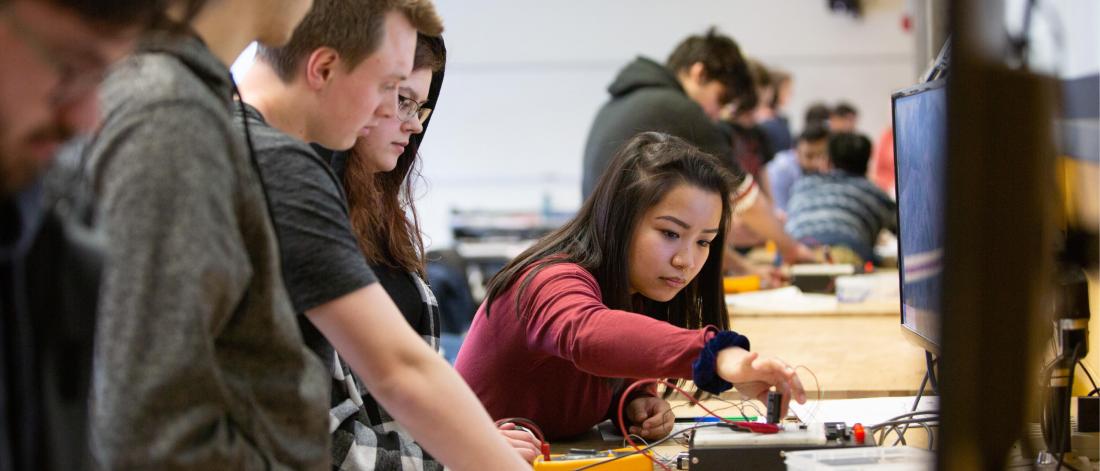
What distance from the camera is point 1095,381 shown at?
5.39 ft

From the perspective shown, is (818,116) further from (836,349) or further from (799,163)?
(836,349)

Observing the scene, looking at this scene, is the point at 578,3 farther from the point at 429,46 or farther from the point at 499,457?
the point at 499,457

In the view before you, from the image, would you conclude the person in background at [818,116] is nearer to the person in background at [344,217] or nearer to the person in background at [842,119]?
the person in background at [842,119]

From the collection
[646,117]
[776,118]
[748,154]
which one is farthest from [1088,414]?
[776,118]

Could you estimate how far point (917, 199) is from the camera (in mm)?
1644

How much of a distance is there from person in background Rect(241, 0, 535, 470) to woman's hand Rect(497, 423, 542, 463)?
0.27 meters

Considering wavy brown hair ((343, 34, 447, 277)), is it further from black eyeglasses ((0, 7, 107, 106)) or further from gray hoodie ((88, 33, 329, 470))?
black eyeglasses ((0, 7, 107, 106))

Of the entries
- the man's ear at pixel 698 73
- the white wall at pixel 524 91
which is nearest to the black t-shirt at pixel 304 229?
the man's ear at pixel 698 73

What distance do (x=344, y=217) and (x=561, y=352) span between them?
21.4 inches

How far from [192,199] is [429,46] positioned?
0.96 m

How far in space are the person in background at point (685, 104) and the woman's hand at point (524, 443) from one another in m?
1.56

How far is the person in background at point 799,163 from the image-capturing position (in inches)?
235

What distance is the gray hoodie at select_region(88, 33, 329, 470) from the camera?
753mm

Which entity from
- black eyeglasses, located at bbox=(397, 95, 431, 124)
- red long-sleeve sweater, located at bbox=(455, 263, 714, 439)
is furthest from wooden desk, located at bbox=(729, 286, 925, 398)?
black eyeglasses, located at bbox=(397, 95, 431, 124)
